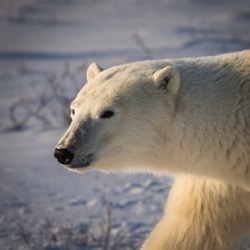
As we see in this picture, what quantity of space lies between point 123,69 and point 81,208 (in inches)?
71.4

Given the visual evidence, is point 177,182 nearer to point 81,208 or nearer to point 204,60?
point 204,60

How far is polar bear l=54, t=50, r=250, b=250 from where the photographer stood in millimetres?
2777

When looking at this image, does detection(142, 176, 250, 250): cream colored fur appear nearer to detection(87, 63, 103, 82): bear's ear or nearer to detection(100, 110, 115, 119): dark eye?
detection(100, 110, 115, 119): dark eye

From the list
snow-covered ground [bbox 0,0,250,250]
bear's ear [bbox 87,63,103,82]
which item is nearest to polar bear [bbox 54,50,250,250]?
bear's ear [bbox 87,63,103,82]

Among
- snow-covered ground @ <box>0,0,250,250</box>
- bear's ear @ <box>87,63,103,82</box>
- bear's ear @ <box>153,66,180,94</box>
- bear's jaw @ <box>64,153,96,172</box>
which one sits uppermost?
bear's ear @ <box>153,66,180,94</box>

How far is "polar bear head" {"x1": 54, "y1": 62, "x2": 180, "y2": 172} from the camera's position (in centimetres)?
275

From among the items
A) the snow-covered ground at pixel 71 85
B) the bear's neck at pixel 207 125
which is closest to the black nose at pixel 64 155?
the bear's neck at pixel 207 125

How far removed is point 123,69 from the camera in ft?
9.68

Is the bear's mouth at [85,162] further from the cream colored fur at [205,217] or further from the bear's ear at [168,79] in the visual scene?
the cream colored fur at [205,217]

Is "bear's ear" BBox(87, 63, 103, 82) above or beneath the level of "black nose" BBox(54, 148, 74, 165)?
above

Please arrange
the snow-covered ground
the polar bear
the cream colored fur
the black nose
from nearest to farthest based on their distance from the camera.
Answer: the black nose
the polar bear
the cream colored fur
the snow-covered ground

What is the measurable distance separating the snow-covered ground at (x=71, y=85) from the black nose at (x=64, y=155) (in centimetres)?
133

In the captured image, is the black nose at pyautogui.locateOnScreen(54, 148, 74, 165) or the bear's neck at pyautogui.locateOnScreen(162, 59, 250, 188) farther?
the bear's neck at pyautogui.locateOnScreen(162, 59, 250, 188)

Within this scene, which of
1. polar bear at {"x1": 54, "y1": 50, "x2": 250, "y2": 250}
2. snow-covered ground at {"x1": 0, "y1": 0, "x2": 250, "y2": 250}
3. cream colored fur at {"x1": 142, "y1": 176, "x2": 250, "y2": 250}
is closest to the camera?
polar bear at {"x1": 54, "y1": 50, "x2": 250, "y2": 250}
